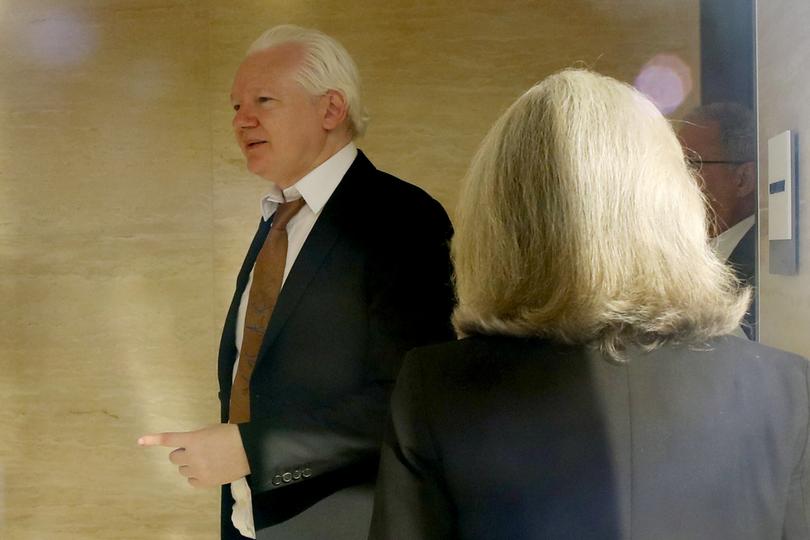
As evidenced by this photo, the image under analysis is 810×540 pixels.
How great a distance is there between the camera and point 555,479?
857 millimetres

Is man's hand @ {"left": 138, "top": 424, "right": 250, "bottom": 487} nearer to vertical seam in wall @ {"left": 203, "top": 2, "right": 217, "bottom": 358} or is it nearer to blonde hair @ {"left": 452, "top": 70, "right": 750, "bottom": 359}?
blonde hair @ {"left": 452, "top": 70, "right": 750, "bottom": 359}

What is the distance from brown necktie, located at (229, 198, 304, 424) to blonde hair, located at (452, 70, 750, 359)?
0.84 metres

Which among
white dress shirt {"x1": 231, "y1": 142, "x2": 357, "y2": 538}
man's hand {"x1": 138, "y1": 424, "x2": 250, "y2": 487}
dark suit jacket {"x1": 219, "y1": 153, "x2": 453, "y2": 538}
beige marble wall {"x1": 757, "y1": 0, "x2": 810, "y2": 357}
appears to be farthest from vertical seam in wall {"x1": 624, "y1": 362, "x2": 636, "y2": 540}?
white dress shirt {"x1": 231, "y1": 142, "x2": 357, "y2": 538}

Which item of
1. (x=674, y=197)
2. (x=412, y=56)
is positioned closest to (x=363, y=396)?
(x=674, y=197)

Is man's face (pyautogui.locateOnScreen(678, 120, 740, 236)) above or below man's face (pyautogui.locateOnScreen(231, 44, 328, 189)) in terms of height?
below

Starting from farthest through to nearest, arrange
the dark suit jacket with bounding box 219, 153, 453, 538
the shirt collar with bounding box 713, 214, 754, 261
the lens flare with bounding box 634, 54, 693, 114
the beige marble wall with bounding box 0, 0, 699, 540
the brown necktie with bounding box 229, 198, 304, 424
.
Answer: the beige marble wall with bounding box 0, 0, 699, 540 → the lens flare with bounding box 634, 54, 693, 114 → the brown necktie with bounding box 229, 198, 304, 424 → the dark suit jacket with bounding box 219, 153, 453, 538 → the shirt collar with bounding box 713, 214, 754, 261

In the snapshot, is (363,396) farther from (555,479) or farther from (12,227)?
(12,227)

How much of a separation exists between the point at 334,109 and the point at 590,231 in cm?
101

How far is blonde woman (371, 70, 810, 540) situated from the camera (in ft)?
2.73

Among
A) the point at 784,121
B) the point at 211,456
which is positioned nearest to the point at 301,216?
Result: the point at 211,456

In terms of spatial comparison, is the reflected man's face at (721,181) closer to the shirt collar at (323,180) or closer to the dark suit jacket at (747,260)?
the dark suit jacket at (747,260)

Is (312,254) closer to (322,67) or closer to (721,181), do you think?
(322,67)

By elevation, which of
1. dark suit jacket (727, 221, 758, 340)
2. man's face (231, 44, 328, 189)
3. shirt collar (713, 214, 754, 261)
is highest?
man's face (231, 44, 328, 189)

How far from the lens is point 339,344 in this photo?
157cm
